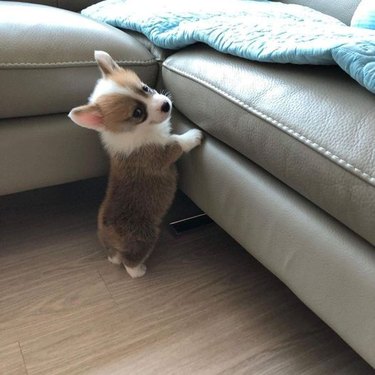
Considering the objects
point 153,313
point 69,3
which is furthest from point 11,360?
point 69,3

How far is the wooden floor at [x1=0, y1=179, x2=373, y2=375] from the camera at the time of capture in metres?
0.94

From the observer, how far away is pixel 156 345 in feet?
3.18

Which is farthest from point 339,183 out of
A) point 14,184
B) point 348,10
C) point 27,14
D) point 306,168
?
point 348,10

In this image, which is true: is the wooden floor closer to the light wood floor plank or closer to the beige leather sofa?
the light wood floor plank

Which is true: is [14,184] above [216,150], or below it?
below

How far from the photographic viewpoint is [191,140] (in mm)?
1018

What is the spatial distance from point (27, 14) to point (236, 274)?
34.2 inches

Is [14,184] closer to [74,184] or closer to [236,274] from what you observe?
[74,184]

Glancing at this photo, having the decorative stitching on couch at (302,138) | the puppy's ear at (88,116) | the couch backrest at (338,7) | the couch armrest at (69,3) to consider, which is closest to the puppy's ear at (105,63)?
the puppy's ear at (88,116)

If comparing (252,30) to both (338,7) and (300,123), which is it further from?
(338,7)

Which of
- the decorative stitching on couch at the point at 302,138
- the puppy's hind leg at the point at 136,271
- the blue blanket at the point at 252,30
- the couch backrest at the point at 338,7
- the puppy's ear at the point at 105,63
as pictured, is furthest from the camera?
the couch backrest at the point at 338,7

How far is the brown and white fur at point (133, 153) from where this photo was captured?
983 mm

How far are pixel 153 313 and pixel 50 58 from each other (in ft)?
2.12

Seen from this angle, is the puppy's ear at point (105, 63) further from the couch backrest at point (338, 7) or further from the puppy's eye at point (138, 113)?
the couch backrest at point (338, 7)
